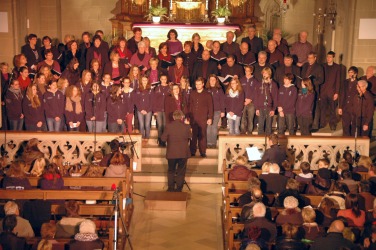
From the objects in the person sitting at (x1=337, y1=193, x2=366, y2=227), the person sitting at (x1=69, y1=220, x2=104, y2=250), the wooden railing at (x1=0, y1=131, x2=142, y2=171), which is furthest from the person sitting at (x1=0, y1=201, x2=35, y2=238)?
the wooden railing at (x1=0, y1=131, x2=142, y2=171)

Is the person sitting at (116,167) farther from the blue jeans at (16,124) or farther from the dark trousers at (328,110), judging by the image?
the dark trousers at (328,110)

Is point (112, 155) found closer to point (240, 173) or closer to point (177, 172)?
point (177, 172)

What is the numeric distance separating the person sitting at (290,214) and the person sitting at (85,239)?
2.41 m

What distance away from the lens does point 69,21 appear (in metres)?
19.7

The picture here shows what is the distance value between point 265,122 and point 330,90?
161cm

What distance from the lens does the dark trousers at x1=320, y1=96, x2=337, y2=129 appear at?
14867mm

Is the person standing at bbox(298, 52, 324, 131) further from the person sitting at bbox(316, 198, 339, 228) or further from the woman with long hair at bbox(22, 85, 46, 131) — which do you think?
the person sitting at bbox(316, 198, 339, 228)

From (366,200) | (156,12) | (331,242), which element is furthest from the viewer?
(156,12)

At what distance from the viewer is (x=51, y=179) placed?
33.9 ft

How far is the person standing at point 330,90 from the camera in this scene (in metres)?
14.7

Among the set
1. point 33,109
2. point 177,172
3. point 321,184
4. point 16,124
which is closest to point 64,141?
point 33,109

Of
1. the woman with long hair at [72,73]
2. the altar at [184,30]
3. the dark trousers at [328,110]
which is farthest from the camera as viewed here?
the altar at [184,30]

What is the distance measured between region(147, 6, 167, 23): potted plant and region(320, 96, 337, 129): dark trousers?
5.11m

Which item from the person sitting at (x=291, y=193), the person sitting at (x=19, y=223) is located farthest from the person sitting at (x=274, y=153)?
the person sitting at (x=19, y=223)
